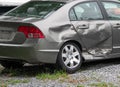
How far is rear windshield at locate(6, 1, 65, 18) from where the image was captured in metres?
9.12

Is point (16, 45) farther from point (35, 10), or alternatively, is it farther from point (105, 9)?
point (105, 9)

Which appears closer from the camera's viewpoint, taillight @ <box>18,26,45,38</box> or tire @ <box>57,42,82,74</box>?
taillight @ <box>18,26,45,38</box>

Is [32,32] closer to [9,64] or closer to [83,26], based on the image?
[83,26]

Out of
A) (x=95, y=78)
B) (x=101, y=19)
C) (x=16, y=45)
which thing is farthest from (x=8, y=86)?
(x=101, y=19)

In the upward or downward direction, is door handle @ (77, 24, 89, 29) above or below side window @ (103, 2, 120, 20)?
below

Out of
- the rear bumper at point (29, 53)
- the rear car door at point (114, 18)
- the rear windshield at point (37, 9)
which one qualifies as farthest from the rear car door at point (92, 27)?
the rear bumper at point (29, 53)

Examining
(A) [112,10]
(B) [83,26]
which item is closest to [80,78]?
(B) [83,26]

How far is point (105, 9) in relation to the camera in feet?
32.4

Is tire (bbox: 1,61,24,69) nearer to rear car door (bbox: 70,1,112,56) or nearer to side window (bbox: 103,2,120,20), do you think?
rear car door (bbox: 70,1,112,56)

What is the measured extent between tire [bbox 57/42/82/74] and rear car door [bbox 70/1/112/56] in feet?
0.98

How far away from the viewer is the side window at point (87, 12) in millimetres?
9367

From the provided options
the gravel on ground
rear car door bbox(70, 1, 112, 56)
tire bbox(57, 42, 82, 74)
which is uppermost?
rear car door bbox(70, 1, 112, 56)

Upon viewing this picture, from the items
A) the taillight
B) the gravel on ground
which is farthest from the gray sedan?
the gravel on ground

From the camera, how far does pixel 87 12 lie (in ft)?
31.4
